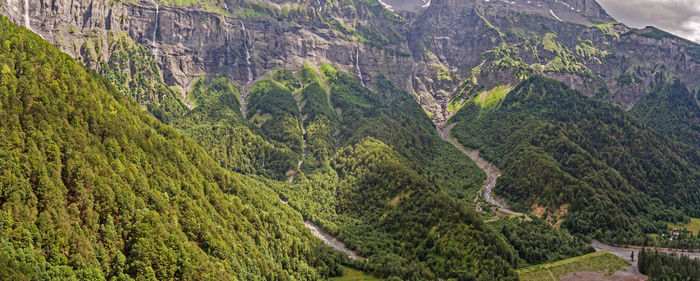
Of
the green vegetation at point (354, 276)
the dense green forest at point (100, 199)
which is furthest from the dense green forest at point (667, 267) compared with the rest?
the dense green forest at point (100, 199)

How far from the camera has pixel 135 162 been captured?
5965 inches

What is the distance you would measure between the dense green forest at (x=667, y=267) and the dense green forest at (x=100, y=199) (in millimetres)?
139033

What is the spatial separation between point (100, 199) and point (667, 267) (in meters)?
216

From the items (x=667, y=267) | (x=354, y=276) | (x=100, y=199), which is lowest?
(x=354, y=276)

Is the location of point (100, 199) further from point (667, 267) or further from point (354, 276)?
point (667, 267)

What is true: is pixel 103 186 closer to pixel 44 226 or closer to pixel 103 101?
pixel 44 226

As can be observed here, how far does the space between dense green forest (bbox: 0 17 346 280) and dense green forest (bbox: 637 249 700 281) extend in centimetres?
13903

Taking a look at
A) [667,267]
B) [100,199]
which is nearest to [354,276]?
[100,199]

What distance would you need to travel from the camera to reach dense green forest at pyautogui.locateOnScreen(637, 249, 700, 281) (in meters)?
178

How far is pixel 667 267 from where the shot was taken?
181750mm

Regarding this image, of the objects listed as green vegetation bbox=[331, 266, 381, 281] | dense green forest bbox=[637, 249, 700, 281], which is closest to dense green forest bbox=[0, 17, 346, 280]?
green vegetation bbox=[331, 266, 381, 281]

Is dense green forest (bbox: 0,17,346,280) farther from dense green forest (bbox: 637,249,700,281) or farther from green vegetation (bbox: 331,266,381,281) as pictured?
dense green forest (bbox: 637,249,700,281)

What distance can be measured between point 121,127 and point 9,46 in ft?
151

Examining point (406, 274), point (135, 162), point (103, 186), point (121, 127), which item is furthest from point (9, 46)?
point (406, 274)
